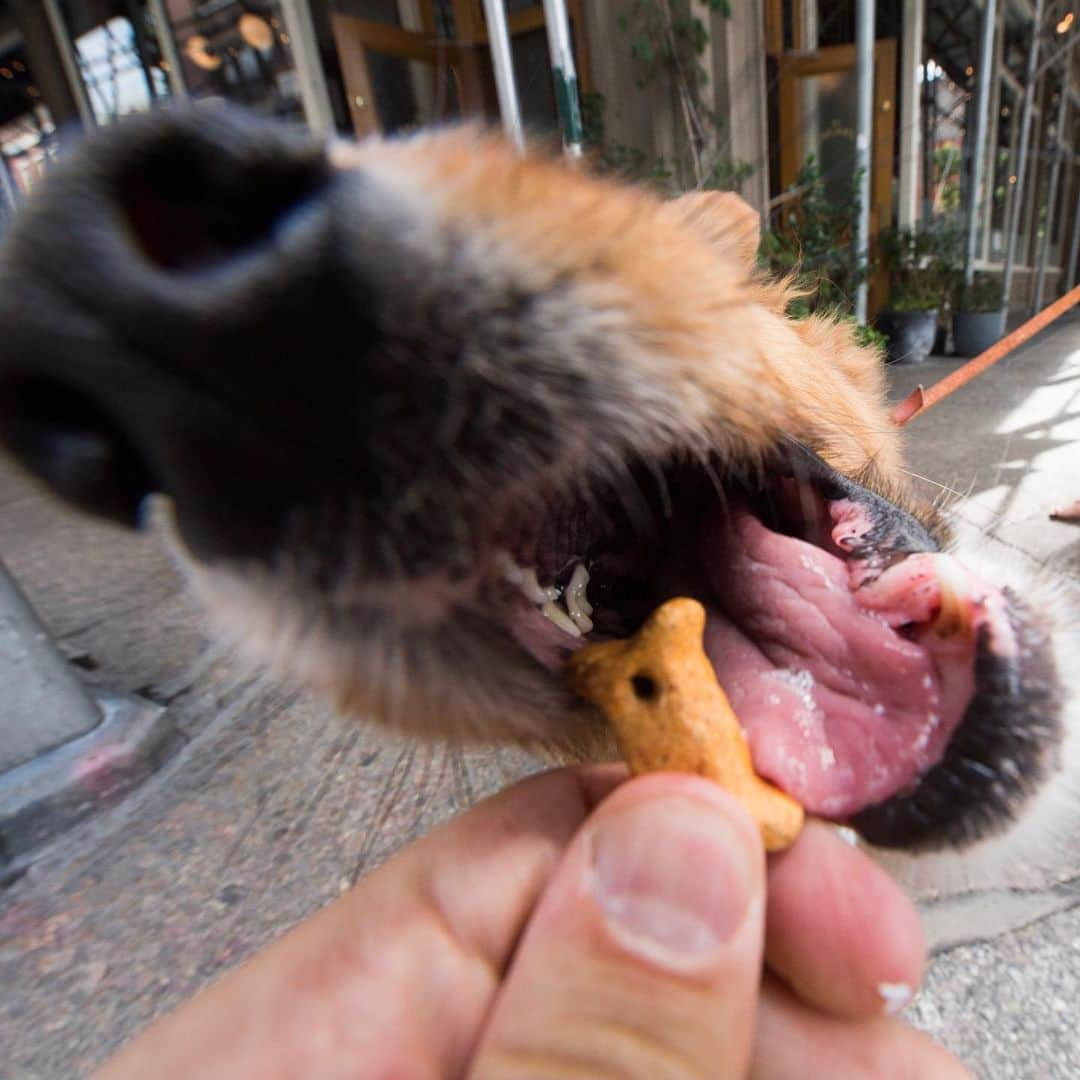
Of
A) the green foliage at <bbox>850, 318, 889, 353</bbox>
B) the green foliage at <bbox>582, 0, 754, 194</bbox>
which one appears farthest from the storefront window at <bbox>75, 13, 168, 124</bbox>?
the green foliage at <bbox>850, 318, 889, 353</bbox>

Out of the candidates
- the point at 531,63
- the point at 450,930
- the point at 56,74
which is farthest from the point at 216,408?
the point at 56,74

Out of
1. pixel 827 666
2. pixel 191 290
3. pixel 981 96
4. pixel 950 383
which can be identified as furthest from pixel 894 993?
pixel 981 96

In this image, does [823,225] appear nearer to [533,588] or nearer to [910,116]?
[910,116]

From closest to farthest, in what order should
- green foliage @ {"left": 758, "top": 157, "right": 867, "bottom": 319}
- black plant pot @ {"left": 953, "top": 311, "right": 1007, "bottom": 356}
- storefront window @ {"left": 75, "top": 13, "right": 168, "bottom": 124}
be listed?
green foliage @ {"left": 758, "top": 157, "right": 867, "bottom": 319}
storefront window @ {"left": 75, "top": 13, "right": 168, "bottom": 124}
black plant pot @ {"left": 953, "top": 311, "right": 1007, "bottom": 356}

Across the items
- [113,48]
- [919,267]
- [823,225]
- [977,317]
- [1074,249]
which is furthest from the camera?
[1074,249]

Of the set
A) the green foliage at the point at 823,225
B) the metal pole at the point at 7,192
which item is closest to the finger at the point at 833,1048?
the metal pole at the point at 7,192

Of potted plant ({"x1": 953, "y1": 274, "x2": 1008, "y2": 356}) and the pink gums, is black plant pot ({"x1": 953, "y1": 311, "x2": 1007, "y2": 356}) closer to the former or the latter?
potted plant ({"x1": 953, "y1": 274, "x2": 1008, "y2": 356})

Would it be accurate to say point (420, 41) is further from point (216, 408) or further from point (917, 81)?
point (216, 408)
